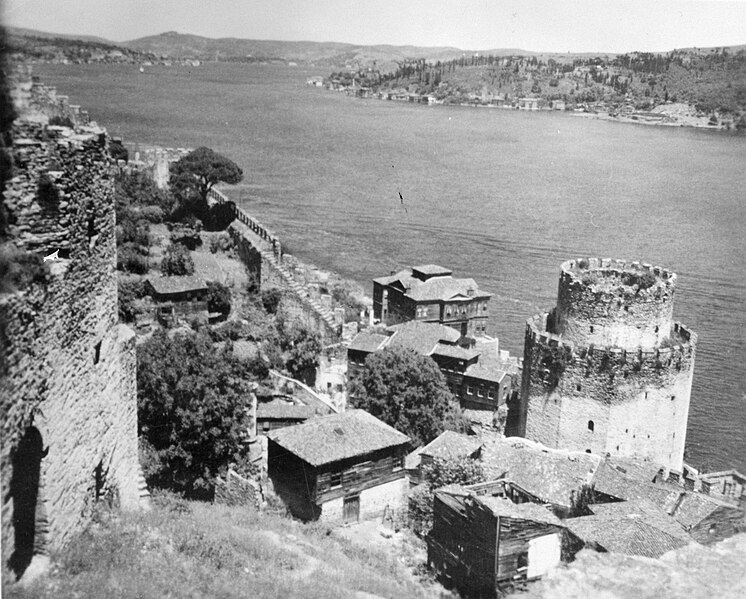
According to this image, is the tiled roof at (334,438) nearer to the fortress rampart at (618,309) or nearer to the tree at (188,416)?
the tree at (188,416)

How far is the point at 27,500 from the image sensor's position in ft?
28.8

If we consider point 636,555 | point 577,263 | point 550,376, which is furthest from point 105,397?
point 577,263

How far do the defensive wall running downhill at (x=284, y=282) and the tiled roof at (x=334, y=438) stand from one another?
39.4ft

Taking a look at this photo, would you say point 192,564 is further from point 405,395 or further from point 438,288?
point 438,288

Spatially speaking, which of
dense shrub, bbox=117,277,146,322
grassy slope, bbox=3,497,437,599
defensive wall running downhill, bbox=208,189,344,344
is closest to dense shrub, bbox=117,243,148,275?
dense shrub, bbox=117,277,146,322

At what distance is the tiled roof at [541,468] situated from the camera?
22953mm

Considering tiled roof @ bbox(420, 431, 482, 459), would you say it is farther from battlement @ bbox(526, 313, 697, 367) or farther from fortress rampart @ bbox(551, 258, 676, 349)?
fortress rampart @ bbox(551, 258, 676, 349)

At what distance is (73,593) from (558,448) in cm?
2111

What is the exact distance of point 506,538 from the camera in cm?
1766

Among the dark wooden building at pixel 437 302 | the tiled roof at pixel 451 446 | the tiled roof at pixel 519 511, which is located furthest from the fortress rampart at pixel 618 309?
the dark wooden building at pixel 437 302

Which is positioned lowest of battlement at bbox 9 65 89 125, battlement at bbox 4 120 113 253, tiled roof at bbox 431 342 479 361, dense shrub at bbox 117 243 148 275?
tiled roof at bbox 431 342 479 361

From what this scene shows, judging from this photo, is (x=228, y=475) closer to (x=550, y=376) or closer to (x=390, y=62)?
(x=550, y=376)

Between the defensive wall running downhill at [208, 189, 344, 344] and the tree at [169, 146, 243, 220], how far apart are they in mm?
3842

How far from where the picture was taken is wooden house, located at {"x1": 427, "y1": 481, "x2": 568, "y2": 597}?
17625mm
